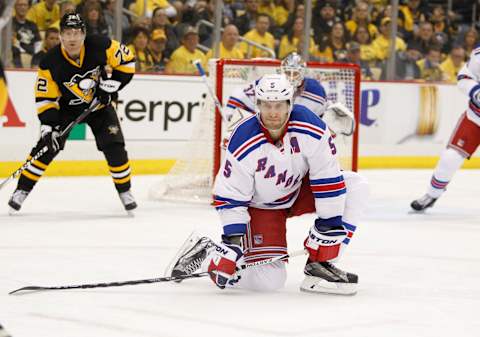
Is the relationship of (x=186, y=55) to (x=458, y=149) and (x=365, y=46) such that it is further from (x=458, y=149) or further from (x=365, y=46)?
(x=458, y=149)

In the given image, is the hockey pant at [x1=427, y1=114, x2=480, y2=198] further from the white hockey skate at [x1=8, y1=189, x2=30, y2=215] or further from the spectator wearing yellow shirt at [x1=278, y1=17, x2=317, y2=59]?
the spectator wearing yellow shirt at [x1=278, y1=17, x2=317, y2=59]

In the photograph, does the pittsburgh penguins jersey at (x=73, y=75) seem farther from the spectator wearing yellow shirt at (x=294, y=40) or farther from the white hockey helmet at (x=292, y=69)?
the spectator wearing yellow shirt at (x=294, y=40)

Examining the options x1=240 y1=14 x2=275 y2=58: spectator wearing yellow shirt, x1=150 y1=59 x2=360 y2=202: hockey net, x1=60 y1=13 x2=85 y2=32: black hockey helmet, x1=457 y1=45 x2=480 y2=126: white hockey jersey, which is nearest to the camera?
x1=60 y1=13 x2=85 y2=32: black hockey helmet

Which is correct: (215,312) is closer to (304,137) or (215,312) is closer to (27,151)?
(304,137)

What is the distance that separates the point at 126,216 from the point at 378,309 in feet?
8.59

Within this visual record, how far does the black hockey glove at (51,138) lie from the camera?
18.5ft

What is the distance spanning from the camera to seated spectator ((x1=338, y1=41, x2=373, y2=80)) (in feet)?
30.6

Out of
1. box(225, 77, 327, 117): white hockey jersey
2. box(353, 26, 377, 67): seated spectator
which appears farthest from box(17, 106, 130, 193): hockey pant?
box(353, 26, 377, 67): seated spectator

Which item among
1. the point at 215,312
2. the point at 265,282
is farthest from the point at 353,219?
the point at 215,312

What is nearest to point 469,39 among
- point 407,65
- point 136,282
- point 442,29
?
point 442,29

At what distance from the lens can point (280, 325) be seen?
10.9 ft

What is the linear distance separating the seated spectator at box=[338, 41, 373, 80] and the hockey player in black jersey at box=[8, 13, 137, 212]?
379 centimetres

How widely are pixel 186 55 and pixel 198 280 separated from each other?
4.52m

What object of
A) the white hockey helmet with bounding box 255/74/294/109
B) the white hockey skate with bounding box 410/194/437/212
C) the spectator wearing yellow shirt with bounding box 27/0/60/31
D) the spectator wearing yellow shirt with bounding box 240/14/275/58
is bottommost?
the white hockey skate with bounding box 410/194/437/212
